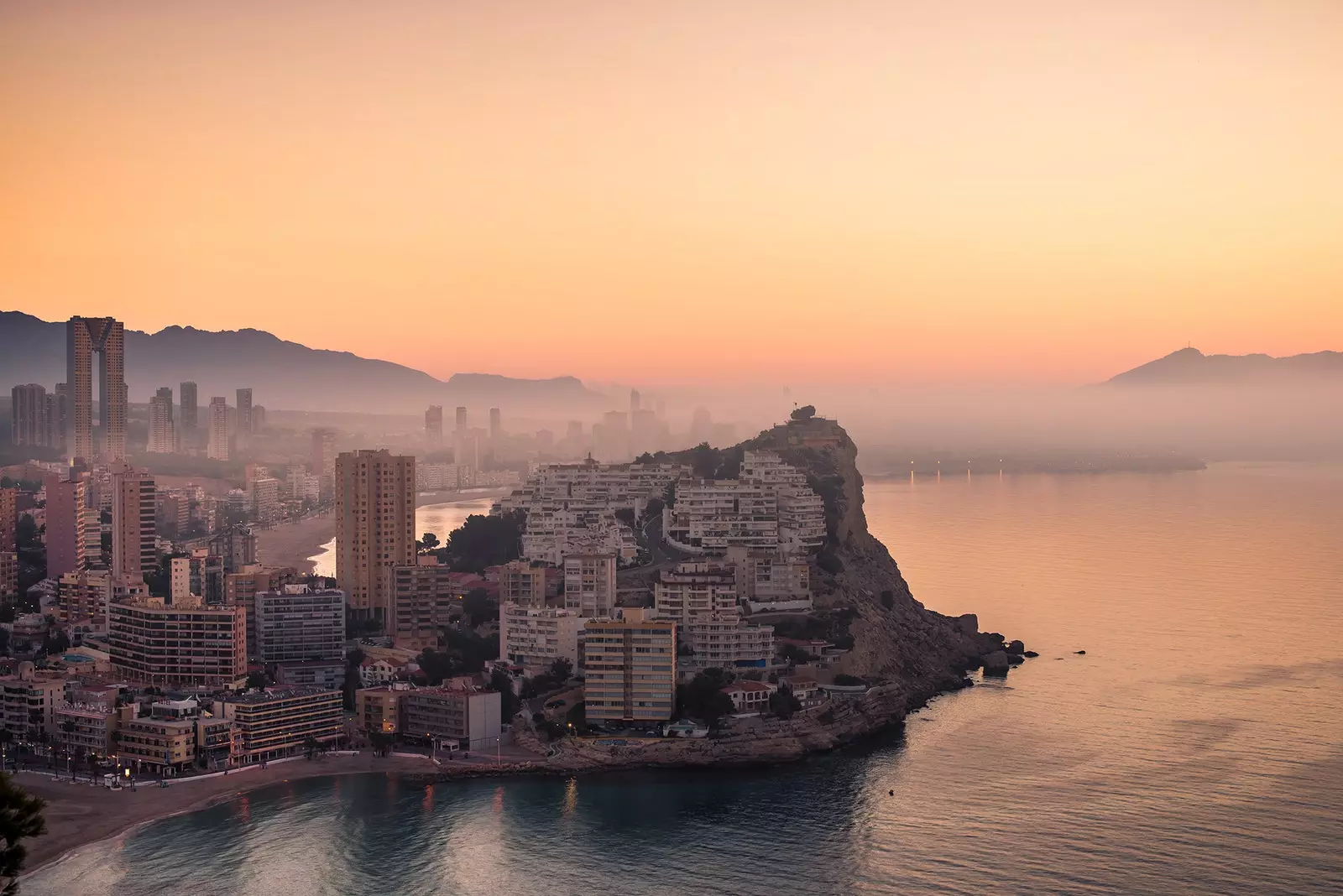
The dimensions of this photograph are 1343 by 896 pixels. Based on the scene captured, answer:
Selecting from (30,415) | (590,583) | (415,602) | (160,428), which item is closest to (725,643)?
(590,583)

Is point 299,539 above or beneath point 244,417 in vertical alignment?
beneath

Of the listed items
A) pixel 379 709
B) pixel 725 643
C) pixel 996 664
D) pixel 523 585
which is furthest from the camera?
pixel 523 585

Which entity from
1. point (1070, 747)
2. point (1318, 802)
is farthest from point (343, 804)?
point (1318, 802)

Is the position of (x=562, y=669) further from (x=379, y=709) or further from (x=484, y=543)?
(x=484, y=543)

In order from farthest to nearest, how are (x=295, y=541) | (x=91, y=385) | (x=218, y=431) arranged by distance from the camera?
1. (x=218, y=431)
2. (x=91, y=385)
3. (x=295, y=541)

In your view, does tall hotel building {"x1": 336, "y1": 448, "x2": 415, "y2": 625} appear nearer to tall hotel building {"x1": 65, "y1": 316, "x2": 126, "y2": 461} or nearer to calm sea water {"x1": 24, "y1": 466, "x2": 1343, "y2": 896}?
calm sea water {"x1": 24, "y1": 466, "x2": 1343, "y2": 896}

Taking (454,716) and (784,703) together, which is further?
(784,703)

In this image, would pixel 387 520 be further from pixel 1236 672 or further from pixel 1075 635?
pixel 1236 672
